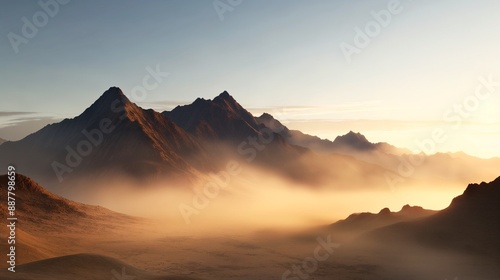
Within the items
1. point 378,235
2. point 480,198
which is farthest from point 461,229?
point 378,235

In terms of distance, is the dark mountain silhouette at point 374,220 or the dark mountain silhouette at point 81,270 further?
the dark mountain silhouette at point 374,220

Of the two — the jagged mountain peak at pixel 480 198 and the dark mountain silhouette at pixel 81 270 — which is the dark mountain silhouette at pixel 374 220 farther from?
the dark mountain silhouette at pixel 81 270

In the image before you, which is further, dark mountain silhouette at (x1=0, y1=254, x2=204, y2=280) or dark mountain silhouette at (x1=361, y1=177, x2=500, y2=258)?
dark mountain silhouette at (x1=361, y1=177, x2=500, y2=258)

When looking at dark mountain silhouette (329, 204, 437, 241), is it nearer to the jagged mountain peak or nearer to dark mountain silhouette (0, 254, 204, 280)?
the jagged mountain peak

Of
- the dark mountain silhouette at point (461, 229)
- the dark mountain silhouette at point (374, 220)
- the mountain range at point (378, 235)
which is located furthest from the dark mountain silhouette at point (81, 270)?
the dark mountain silhouette at point (374, 220)

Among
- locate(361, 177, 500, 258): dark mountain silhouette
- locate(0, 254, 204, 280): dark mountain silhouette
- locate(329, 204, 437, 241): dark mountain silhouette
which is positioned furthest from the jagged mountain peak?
locate(0, 254, 204, 280): dark mountain silhouette
